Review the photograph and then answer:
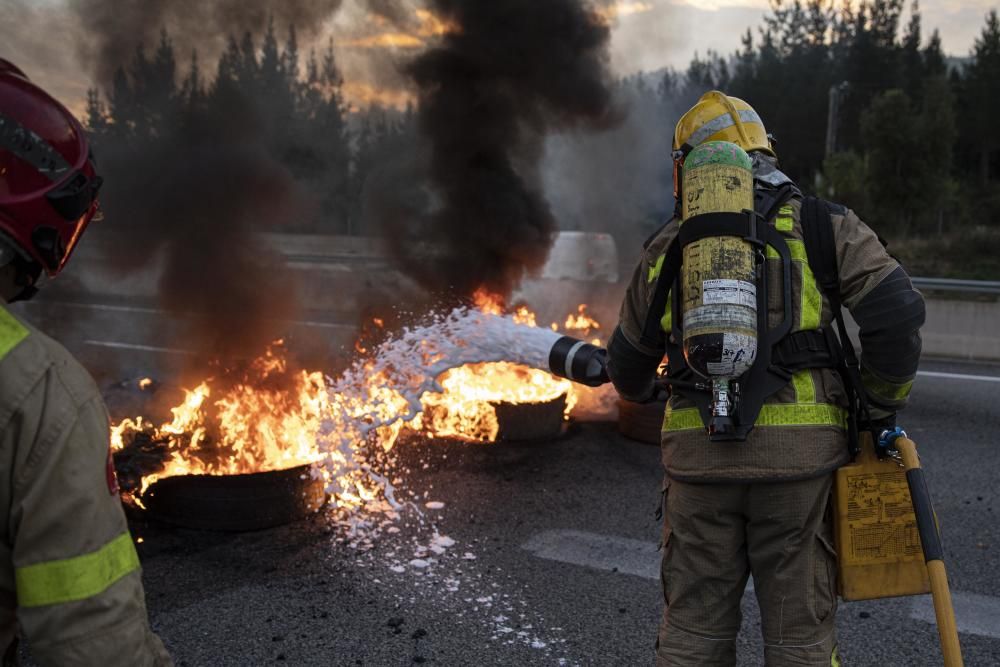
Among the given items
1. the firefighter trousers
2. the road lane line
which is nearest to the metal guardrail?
the road lane line

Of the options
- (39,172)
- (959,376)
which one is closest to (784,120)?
(959,376)

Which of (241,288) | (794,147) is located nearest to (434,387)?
(241,288)

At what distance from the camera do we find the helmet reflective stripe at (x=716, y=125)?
2559mm

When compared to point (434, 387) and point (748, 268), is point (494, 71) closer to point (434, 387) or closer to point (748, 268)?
point (434, 387)

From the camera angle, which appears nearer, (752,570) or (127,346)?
(752,570)

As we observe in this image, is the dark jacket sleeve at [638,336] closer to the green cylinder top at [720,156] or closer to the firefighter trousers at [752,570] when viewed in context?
the green cylinder top at [720,156]

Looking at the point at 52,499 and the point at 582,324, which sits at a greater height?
the point at 52,499

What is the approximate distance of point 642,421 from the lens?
6023 millimetres

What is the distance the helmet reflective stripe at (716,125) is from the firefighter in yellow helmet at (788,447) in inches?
7.5

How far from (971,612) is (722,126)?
256 cm

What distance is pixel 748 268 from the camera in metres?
2.19

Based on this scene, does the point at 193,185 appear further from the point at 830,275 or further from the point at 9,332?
the point at 9,332

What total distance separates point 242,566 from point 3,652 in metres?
2.66

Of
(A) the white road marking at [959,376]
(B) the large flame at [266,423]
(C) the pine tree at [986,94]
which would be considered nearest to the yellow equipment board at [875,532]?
(B) the large flame at [266,423]
